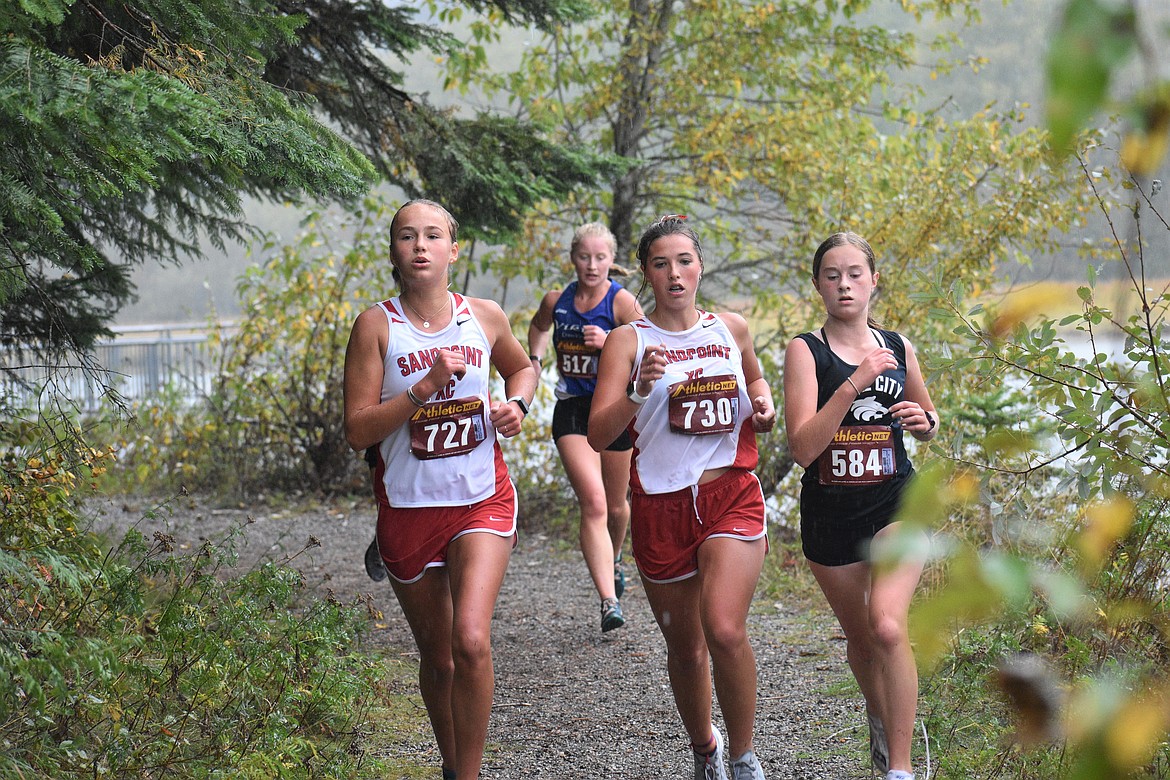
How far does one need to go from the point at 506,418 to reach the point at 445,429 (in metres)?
0.22

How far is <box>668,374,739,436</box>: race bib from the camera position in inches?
161

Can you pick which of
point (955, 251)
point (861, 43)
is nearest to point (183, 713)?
point (955, 251)

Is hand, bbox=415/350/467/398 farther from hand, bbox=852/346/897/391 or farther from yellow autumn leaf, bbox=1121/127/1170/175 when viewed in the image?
yellow autumn leaf, bbox=1121/127/1170/175

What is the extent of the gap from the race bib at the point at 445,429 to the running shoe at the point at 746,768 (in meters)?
1.41

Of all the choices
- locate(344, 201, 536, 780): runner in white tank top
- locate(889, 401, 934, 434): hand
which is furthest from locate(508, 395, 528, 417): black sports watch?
locate(889, 401, 934, 434): hand

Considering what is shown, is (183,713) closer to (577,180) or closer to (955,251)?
(577,180)

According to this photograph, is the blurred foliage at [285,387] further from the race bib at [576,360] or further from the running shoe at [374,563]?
the running shoe at [374,563]

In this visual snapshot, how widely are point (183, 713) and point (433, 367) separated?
4.48 feet

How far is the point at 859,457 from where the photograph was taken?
155 inches

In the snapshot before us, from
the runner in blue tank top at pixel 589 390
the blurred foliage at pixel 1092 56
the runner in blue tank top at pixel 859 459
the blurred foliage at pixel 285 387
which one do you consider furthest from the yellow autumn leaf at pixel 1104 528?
the blurred foliage at pixel 285 387

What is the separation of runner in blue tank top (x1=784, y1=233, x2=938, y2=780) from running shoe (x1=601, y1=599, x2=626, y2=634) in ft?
7.78

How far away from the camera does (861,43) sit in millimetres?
10797

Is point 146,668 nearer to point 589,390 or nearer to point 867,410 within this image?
point 867,410

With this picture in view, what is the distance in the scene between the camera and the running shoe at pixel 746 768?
3.90m
